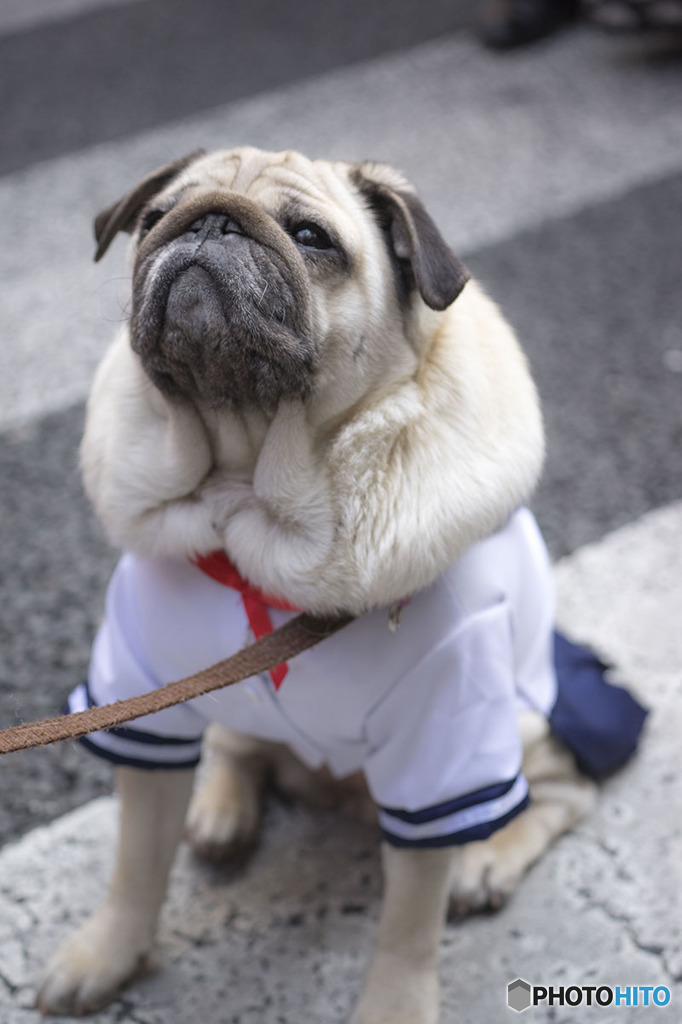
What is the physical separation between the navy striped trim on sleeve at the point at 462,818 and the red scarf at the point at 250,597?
0.31 m

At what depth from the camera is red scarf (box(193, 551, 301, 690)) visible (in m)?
1.61

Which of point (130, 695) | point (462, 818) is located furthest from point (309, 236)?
point (462, 818)

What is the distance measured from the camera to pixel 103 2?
6.32m

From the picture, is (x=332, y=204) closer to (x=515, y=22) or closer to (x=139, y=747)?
(x=139, y=747)

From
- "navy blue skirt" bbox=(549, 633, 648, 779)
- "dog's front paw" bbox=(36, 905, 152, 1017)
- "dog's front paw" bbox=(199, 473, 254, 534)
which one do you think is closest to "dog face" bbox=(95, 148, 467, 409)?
"dog's front paw" bbox=(199, 473, 254, 534)

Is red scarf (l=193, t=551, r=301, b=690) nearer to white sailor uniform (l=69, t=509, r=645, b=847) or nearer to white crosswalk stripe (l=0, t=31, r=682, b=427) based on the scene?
white sailor uniform (l=69, t=509, r=645, b=847)

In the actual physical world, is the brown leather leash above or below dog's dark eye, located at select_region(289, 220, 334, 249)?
below

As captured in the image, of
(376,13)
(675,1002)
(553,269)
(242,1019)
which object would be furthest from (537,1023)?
(376,13)

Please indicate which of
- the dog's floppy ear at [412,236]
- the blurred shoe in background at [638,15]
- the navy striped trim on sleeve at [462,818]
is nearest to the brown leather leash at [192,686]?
the navy striped trim on sleeve at [462,818]

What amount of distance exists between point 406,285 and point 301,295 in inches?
8.5

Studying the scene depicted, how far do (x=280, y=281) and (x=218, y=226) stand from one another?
0.13 metres

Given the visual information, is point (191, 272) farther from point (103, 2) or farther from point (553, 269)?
point (103, 2)

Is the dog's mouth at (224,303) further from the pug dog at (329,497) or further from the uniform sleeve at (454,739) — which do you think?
the uniform sleeve at (454,739)

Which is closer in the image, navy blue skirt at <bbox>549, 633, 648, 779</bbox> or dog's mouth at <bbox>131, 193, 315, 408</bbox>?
dog's mouth at <bbox>131, 193, 315, 408</bbox>
